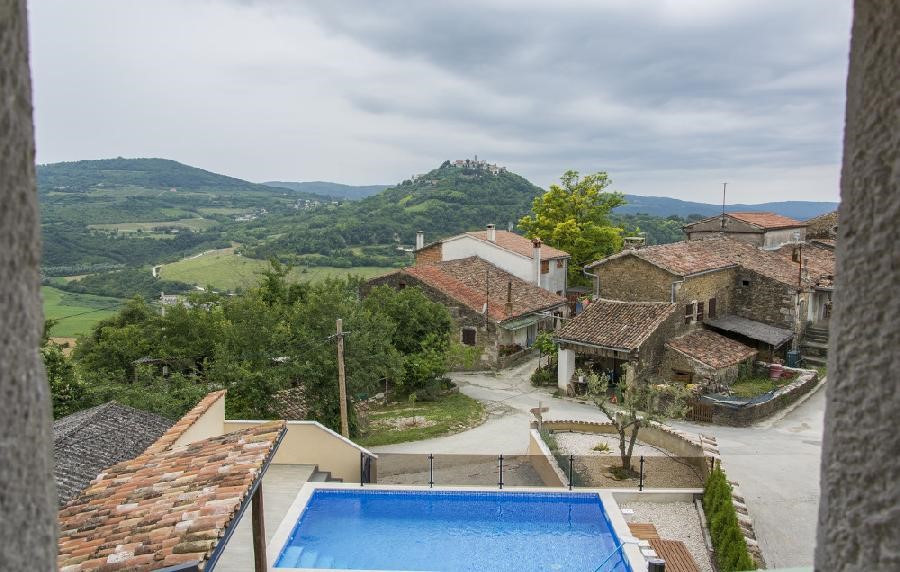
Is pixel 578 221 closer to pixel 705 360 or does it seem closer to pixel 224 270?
pixel 705 360

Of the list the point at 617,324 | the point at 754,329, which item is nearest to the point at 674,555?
the point at 617,324

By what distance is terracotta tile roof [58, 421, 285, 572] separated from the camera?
6.48 metres

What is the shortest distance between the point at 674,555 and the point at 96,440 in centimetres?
1043

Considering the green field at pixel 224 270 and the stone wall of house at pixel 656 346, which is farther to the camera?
the green field at pixel 224 270

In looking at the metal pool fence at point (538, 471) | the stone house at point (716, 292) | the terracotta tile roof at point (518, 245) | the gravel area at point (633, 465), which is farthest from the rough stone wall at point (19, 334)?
the terracotta tile roof at point (518, 245)

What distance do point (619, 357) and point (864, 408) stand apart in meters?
24.7

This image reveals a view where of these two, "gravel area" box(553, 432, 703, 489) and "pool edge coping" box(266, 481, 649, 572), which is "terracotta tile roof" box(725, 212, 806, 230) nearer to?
"gravel area" box(553, 432, 703, 489)

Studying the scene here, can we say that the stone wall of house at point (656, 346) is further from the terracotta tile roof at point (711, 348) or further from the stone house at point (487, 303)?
the stone house at point (487, 303)

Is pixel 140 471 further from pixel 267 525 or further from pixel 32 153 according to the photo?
pixel 32 153

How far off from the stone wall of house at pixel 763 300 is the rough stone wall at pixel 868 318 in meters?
30.7

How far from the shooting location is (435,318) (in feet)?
93.1

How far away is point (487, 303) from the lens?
31.9 meters

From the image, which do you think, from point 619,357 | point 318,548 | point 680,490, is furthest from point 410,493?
point 619,357

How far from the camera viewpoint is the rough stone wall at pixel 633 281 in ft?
87.2
